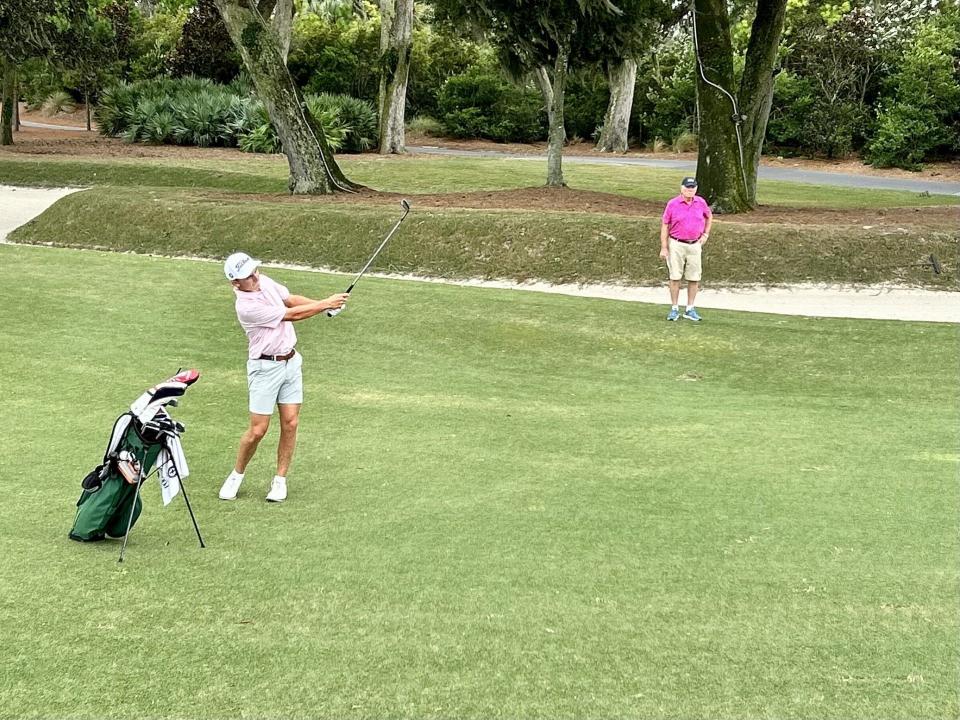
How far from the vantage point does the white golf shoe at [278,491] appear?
→ 7.62 meters

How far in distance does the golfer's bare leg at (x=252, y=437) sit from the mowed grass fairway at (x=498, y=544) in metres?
0.30

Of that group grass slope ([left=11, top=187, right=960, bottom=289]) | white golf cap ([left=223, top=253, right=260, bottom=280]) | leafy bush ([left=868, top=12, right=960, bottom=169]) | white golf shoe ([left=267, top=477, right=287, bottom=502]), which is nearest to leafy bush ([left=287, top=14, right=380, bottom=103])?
leafy bush ([left=868, top=12, right=960, bottom=169])

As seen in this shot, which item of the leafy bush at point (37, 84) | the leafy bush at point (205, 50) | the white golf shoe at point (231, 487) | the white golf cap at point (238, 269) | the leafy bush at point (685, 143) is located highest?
the leafy bush at point (205, 50)

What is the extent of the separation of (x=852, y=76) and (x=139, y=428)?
38.4 meters

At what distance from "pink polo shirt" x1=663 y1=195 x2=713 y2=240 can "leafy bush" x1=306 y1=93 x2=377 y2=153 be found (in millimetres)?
24278

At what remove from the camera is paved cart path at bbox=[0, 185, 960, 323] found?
1661 cm

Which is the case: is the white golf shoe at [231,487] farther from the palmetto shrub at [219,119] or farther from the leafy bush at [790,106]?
the leafy bush at [790,106]

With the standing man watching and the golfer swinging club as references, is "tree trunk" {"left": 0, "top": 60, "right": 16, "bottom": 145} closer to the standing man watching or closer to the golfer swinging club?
the standing man watching

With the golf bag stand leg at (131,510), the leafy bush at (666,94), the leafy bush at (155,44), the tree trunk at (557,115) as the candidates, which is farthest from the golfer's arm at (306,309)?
the leafy bush at (155,44)

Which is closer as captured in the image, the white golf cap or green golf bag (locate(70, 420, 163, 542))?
green golf bag (locate(70, 420, 163, 542))

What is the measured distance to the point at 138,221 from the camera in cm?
2189

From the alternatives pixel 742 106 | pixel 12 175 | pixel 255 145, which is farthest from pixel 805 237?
pixel 255 145

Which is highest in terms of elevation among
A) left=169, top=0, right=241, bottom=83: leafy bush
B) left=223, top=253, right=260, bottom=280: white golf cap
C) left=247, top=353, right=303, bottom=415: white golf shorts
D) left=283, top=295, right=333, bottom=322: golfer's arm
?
left=169, top=0, right=241, bottom=83: leafy bush

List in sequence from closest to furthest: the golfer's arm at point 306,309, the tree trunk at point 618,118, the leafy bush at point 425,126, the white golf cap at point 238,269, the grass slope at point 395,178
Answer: the white golf cap at point 238,269
the golfer's arm at point 306,309
the grass slope at point 395,178
the tree trunk at point 618,118
the leafy bush at point 425,126
